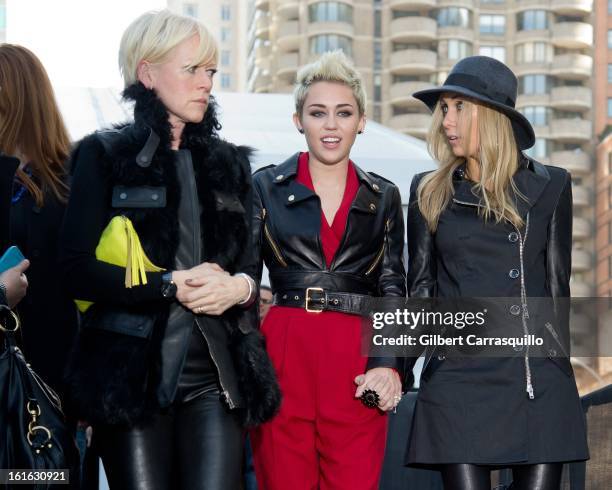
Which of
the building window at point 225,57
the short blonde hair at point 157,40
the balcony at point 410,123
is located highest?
the building window at point 225,57

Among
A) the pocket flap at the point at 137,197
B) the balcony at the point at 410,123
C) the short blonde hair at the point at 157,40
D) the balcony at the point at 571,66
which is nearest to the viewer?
the pocket flap at the point at 137,197

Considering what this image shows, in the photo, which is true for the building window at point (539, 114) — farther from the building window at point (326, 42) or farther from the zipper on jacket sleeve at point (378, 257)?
the zipper on jacket sleeve at point (378, 257)

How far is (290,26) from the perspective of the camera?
83.7m

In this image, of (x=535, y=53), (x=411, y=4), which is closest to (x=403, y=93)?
(x=411, y=4)

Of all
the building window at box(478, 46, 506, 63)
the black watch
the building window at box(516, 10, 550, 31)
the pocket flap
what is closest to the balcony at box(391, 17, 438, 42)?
the building window at box(478, 46, 506, 63)

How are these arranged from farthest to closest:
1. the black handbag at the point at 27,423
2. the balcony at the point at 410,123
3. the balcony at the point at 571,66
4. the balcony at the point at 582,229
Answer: the balcony at the point at 571,66, the balcony at the point at 582,229, the balcony at the point at 410,123, the black handbag at the point at 27,423

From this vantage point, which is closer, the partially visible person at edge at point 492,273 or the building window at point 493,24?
the partially visible person at edge at point 492,273

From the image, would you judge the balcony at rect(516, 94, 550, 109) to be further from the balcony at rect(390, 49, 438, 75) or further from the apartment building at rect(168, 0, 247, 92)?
the apartment building at rect(168, 0, 247, 92)

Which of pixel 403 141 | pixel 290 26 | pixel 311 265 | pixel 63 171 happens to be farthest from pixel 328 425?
pixel 290 26

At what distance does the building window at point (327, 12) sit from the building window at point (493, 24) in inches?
459

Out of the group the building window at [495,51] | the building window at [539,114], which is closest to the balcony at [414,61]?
the building window at [495,51]

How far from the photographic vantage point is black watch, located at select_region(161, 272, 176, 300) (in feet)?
12.1

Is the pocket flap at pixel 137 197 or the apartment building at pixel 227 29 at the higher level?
the apartment building at pixel 227 29

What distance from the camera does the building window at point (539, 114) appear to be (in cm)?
8662
